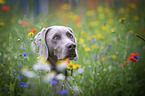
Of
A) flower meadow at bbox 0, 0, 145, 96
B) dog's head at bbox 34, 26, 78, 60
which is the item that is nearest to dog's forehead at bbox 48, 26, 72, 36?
dog's head at bbox 34, 26, 78, 60

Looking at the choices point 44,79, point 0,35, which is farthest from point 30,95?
point 0,35

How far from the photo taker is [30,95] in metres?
1.18

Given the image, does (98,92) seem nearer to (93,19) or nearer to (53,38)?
(53,38)

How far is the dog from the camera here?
149 centimetres

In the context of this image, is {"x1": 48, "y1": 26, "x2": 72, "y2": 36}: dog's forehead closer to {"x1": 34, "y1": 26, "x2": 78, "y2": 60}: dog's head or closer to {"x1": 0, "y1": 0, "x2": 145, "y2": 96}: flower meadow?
{"x1": 34, "y1": 26, "x2": 78, "y2": 60}: dog's head

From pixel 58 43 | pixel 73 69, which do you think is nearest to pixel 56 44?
pixel 58 43

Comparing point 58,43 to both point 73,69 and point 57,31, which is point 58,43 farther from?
point 73,69

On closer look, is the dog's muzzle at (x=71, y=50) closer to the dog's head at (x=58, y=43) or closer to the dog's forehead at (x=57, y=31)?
the dog's head at (x=58, y=43)

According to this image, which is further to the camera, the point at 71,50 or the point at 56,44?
the point at 56,44

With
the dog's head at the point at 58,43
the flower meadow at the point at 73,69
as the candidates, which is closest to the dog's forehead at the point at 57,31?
the dog's head at the point at 58,43

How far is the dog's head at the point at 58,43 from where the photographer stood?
1.49 meters

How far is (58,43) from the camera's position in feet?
5.16

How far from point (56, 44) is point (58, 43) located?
0.03 meters

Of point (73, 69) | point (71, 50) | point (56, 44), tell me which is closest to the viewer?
point (71, 50)
